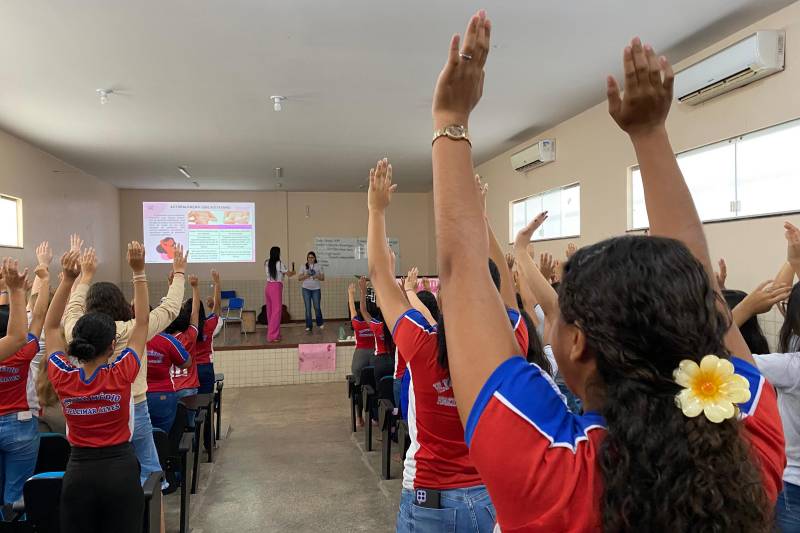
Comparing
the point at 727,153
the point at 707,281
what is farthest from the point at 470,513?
the point at 727,153

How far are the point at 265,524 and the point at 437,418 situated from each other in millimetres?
2238

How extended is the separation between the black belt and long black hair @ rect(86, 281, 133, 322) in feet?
5.82

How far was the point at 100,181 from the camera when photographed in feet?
31.7

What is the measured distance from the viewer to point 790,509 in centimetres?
154

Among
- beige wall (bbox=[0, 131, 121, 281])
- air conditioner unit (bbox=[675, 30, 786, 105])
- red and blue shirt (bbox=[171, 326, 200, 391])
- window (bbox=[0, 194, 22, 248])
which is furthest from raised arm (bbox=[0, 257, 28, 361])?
window (bbox=[0, 194, 22, 248])

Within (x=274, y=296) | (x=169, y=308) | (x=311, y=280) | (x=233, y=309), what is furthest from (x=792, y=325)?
(x=233, y=309)

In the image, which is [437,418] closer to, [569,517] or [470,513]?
[470,513]

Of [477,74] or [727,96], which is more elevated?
[727,96]

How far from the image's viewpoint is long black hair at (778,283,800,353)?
159 cm

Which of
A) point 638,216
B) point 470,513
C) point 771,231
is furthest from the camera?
point 638,216

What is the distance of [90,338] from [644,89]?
200cm

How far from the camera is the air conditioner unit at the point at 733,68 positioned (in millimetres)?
3422

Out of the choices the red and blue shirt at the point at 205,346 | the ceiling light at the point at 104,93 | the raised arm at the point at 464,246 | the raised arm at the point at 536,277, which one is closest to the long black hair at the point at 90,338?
the raised arm at the point at 536,277

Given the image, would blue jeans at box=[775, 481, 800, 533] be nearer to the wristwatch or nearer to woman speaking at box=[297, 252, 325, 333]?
the wristwatch
